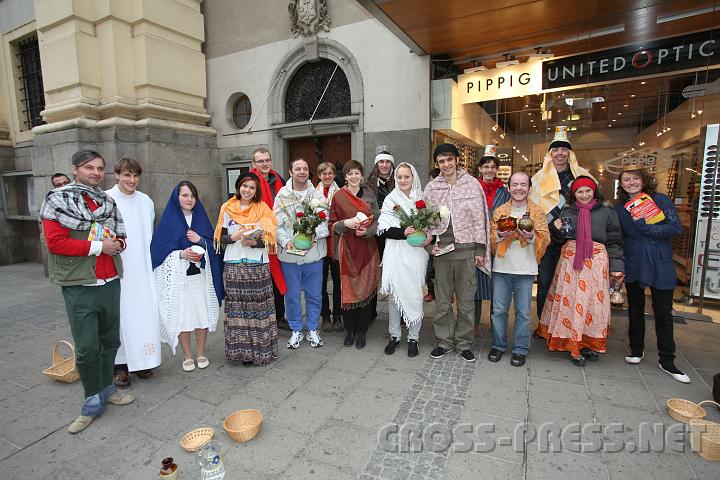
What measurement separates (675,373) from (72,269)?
5275 mm

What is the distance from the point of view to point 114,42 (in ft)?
25.1

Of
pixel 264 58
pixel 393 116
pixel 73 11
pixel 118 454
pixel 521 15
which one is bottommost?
pixel 118 454

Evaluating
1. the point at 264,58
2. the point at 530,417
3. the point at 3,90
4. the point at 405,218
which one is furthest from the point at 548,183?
the point at 3,90

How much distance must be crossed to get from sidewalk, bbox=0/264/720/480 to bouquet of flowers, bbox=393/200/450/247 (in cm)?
132

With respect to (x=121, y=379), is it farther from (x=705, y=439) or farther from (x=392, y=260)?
(x=705, y=439)

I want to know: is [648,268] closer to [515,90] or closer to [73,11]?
[515,90]

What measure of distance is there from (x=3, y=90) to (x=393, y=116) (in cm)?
1063

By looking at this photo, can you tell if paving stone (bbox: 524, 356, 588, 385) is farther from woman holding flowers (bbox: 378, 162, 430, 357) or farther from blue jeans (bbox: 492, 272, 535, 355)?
woman holding flowers (bbox: 378, 162, 430, 357)

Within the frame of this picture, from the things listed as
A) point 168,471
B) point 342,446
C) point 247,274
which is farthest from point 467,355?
point 168,471

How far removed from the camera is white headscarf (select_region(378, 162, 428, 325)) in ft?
13.2

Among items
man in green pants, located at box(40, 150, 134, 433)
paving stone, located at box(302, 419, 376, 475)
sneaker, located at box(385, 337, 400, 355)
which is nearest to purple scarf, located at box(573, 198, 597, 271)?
sneaker, located at box(385, 337, 400, 355)

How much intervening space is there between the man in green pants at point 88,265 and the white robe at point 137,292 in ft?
0.87

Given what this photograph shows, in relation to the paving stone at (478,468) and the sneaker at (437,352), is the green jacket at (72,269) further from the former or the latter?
the sneaker at (437,352)

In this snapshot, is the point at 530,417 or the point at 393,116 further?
the point at 393,116
